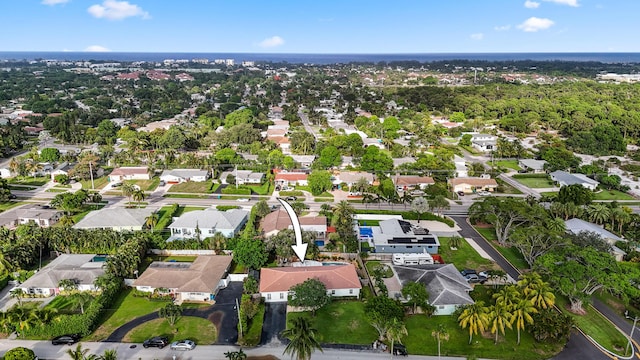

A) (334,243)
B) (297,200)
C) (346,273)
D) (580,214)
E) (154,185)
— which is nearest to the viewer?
(346,273)

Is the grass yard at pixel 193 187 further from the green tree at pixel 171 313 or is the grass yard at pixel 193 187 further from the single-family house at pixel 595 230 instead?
the single-family house at pixel 595 230

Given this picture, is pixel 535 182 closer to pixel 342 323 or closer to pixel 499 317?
pixel 499 317

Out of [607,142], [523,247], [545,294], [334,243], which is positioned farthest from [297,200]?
[607,142]

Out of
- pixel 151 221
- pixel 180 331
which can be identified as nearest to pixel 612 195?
pixel 180 331

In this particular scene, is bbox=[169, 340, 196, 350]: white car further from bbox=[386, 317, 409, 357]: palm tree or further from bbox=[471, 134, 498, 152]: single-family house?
bbox=[471, 134, 498, 152]: single-family house

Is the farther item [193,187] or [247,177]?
[247,177]

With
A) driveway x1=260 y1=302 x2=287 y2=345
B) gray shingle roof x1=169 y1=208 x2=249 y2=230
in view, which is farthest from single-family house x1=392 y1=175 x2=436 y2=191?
driveway x1=260 y1=302 x2=287 y2=345

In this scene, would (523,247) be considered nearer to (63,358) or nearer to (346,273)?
(346,273)
